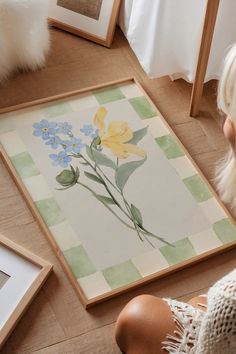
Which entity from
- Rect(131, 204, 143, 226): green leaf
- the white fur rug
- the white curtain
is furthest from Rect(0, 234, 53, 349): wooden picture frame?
the white curtain

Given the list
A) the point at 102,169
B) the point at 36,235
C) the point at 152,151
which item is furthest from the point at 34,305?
the point at 152,151

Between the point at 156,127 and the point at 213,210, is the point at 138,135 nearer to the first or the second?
the point at 156,127

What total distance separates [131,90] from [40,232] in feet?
2.10

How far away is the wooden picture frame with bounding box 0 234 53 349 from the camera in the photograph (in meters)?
1.31

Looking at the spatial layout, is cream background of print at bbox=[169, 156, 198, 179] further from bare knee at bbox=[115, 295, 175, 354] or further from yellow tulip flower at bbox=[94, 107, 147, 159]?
bare knee at bbox=[115, 295, 175, 354]

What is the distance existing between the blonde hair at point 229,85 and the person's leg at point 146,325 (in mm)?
473

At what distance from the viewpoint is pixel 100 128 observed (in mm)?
1764

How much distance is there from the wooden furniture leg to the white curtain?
9 cm

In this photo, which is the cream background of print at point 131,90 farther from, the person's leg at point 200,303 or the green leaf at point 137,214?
the person's leg at point 200,303

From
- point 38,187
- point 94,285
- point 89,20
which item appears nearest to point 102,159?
point 38,187

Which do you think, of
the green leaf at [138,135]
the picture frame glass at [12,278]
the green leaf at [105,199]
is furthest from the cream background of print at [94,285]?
the green leaf at [138,135]

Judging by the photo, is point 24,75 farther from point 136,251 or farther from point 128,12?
point 136,251

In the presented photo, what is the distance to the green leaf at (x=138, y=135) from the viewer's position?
68.7 inches

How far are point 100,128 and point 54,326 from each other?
68cm
